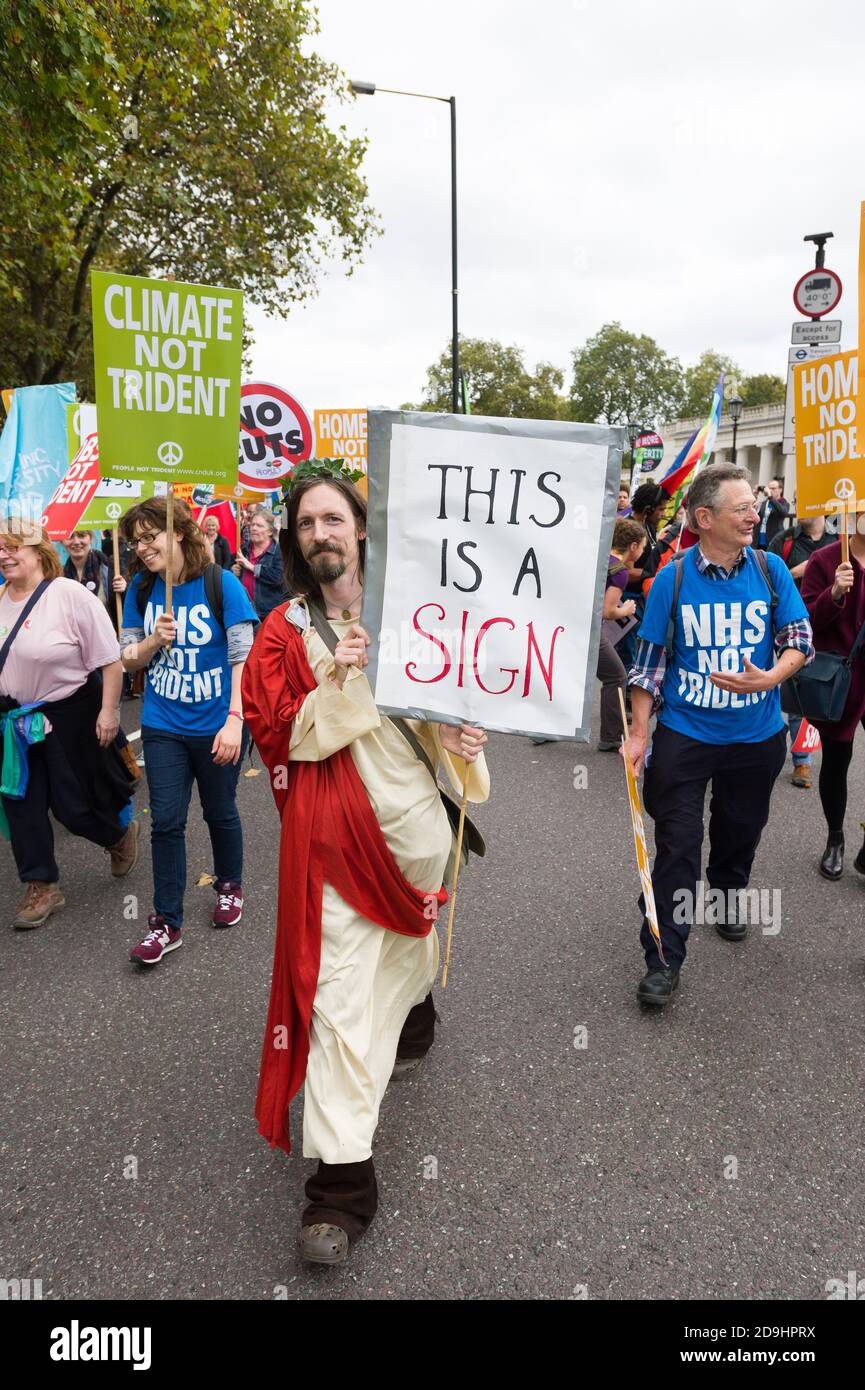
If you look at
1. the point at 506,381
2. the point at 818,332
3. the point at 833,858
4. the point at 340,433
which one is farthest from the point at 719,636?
the point at 506,381

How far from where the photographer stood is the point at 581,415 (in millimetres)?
70625

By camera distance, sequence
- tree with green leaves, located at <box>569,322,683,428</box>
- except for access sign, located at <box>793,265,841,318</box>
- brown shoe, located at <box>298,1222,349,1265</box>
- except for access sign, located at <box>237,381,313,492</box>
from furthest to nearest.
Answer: tree with green leaves, located at <box>569,322,683,428</box>, except for access sign, located at <box>793,265,841,318</box>, except for access sign, located at <box>237,381,313,492</box>, brown shoe, located at <box>298,1222,349,1265</box>

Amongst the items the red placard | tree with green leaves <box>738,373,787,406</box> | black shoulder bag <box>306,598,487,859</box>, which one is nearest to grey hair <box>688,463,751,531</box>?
black shoulder bag <box>306,598,487,859</box>

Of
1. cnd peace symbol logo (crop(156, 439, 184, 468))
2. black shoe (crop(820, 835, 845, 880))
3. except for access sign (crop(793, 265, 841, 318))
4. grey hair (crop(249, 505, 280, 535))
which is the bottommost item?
black shoe (crop(820, 835, 845, 880))

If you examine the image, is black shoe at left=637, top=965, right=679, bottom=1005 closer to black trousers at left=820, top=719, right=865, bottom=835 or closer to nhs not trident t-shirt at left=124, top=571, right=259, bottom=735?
black trousers at left=820, top=719, right=865, bottom=835

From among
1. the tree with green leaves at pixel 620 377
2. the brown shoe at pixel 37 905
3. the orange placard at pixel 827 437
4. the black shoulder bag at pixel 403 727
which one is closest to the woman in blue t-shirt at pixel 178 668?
the brown shoe at pixel 37 905

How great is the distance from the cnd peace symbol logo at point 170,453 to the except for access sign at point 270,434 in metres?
4.35

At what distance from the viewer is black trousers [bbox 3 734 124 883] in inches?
Result: 164

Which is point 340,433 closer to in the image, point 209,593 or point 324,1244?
point 209,593

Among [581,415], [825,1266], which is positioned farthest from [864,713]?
[581,415]

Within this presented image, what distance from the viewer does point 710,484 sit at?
324 centimetres

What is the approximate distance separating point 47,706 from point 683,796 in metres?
2.84

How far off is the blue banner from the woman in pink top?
2146 mm
